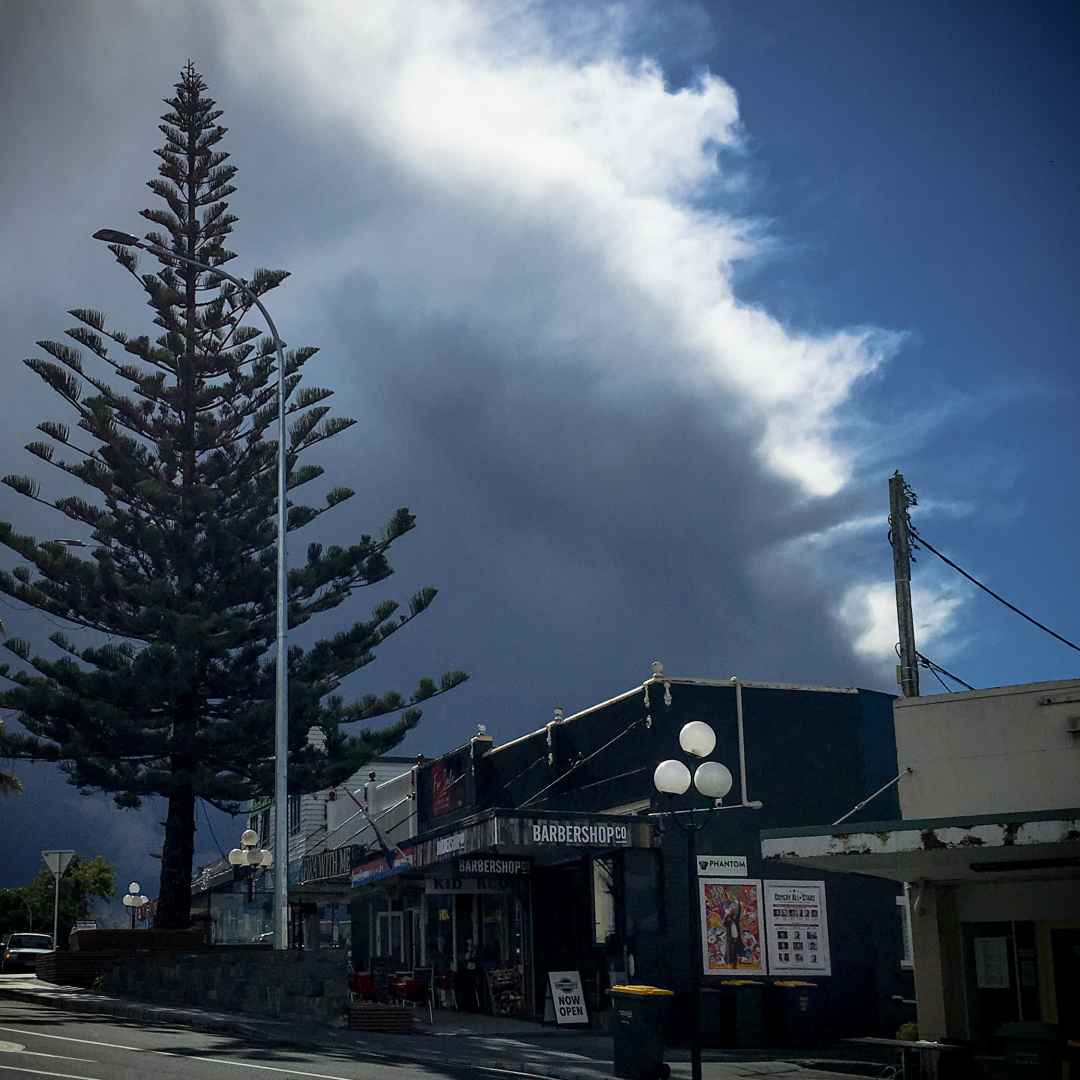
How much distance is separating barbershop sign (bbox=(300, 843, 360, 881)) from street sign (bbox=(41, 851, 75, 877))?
5.53m

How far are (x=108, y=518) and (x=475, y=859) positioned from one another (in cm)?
1534

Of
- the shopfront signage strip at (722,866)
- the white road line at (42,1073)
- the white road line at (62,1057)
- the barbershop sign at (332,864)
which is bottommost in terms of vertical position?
the white road line at (62,1057)

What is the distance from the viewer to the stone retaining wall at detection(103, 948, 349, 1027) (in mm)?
21141

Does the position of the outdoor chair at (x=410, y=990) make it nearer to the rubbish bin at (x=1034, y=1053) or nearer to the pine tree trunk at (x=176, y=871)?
the pine tree trunk at (x=176, y=871)

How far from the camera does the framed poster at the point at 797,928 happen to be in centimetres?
2377

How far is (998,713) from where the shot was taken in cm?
1559

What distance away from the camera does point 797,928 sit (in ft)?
79.0

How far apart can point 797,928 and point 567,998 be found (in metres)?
4.03

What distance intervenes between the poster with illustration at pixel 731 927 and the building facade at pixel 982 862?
6537 mm

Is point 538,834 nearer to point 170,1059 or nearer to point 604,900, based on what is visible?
point 604,900

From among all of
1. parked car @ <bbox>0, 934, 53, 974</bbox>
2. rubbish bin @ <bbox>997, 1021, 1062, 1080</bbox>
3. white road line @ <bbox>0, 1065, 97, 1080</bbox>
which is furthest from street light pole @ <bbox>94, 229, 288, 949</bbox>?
parked car @ <bbox>0, 934, 53, 974</bbox>

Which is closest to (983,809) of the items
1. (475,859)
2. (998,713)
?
(998,713)

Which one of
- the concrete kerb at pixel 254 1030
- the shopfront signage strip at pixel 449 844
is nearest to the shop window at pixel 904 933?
the shopfront signage strip at pixel 449 844

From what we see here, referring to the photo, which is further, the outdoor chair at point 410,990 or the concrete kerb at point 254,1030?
the outdoor chair at point 410,990
